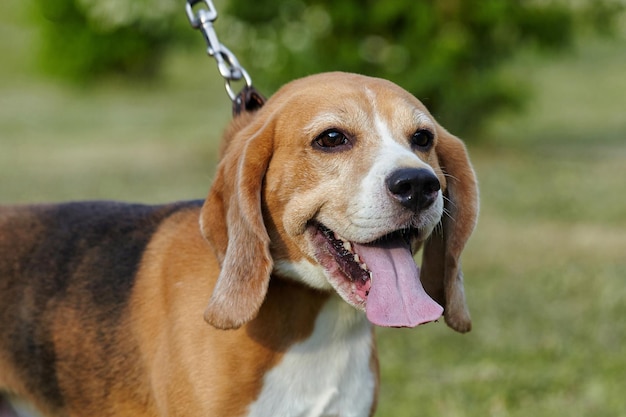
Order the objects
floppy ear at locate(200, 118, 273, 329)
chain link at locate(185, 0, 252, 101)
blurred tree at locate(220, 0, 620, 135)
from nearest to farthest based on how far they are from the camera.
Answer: floppy ear at locate(200, 118, 273, 329) < chain link at locate(185, 0, 252, 101) < blurred tree at locate(220, 0, 620, 135)

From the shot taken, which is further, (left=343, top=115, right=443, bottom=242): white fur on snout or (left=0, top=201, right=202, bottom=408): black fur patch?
(left=0, top=201, right=202, bottom=408): black fur patch

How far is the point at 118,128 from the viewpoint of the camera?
2084 cm

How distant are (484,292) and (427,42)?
25.3 ft

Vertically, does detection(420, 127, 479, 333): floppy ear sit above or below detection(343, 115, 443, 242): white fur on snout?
below

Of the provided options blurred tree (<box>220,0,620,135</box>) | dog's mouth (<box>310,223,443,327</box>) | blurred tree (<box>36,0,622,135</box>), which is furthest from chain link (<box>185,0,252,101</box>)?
blurred tree (<box>220,0,620,135</box>)

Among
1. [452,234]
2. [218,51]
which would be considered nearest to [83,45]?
[218,51]

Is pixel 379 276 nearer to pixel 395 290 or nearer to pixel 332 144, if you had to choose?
pixel 395 290

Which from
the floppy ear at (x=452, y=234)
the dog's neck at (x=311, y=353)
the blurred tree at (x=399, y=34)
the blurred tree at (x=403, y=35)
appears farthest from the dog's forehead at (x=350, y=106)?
the blurred tree at (x=403, y=35)

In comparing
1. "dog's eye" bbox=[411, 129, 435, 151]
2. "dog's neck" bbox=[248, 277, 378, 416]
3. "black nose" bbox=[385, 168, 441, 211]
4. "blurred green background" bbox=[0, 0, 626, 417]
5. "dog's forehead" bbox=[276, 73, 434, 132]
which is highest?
"dog's forehead" bbox=[276, 73, 434, 132]

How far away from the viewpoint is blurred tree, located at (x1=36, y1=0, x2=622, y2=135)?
48.2 ft

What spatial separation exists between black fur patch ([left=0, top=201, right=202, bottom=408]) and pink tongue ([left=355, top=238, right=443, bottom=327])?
0.94m

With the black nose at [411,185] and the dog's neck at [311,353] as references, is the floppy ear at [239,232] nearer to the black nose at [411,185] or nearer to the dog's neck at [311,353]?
the dog's neck at [311,353]

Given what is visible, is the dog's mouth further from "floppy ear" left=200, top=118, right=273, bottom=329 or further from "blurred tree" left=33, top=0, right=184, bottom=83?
"blurred tree" left=33, top=0, right=184, bottom=83

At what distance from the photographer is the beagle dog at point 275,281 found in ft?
11.4
